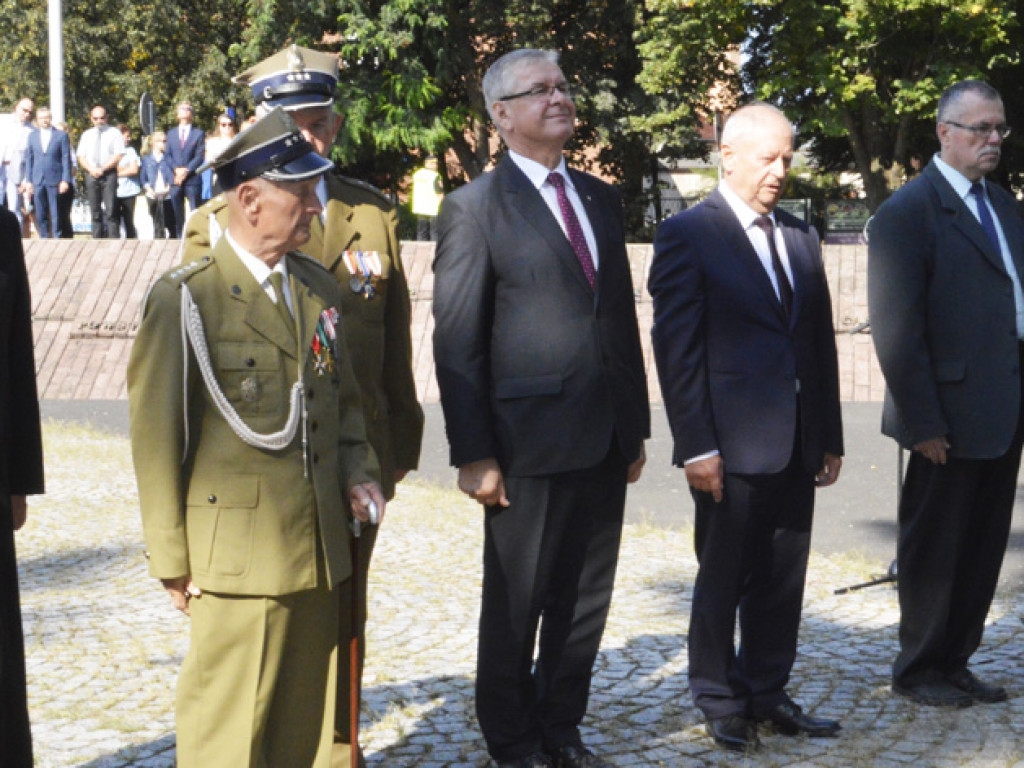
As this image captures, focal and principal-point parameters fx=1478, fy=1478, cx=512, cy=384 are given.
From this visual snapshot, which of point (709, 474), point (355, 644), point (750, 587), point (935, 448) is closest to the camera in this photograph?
point (355, 644)

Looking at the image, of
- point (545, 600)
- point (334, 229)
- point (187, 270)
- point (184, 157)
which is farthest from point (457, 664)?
point (184, 157)

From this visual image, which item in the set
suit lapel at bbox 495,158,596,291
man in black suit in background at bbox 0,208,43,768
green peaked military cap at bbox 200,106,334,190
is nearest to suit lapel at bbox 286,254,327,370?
green peaked military cap at bbox 200,106,334,190

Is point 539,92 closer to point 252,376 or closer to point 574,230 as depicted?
point 574,230

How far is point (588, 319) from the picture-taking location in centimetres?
449

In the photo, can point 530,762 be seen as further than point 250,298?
Yes

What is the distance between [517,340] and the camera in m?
4.44

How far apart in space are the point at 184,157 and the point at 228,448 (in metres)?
17.1

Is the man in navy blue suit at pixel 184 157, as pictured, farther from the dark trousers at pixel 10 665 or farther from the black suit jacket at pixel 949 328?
the dark trousers at pixel 10 665

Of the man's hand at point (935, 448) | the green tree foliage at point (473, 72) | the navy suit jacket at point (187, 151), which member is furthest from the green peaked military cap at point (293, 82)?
the green tree foliage at point (473, 72)

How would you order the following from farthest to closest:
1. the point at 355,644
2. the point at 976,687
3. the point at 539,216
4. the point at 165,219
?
1. the point at 165,219
2. the point at 976,687
3. the point at 539,216
4. the point at 355,644

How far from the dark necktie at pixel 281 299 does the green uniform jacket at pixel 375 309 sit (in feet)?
2.16

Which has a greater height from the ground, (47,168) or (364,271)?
(47,168)

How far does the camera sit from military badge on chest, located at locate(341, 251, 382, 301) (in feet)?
14.3

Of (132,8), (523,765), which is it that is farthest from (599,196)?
(132,8)
